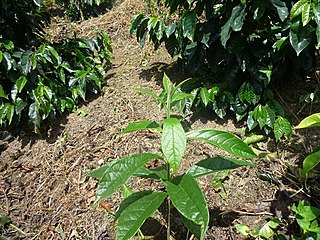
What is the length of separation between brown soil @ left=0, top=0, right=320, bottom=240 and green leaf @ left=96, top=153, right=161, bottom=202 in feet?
2.24

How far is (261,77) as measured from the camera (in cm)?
215

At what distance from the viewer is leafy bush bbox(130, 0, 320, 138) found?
77.5 inches

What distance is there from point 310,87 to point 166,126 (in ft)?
5.15

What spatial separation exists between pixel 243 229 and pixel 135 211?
0.77 meters

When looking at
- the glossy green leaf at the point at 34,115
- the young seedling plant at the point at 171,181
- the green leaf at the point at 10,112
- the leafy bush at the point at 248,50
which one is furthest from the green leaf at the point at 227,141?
the green leaf at the point at 10,112

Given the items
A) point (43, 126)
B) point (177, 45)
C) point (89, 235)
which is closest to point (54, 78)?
point (43, 126)

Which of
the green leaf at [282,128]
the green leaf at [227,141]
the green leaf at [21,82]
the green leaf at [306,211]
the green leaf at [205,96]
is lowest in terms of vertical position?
the green leaf at [306,211]

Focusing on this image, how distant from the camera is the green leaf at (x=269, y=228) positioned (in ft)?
5.88

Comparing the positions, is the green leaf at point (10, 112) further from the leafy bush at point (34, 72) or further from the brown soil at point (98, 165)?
the brown soil at point (98, 165)

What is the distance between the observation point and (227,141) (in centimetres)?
139

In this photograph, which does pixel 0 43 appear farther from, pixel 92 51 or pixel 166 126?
pixel 166 126

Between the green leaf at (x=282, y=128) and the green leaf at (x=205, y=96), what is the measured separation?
0.43m

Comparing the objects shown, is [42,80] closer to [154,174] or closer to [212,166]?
[154,174]

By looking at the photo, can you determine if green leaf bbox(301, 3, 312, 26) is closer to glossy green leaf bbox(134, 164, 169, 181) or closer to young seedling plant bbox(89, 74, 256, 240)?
young seedling plant bbox(89, 74, 256, 240)
